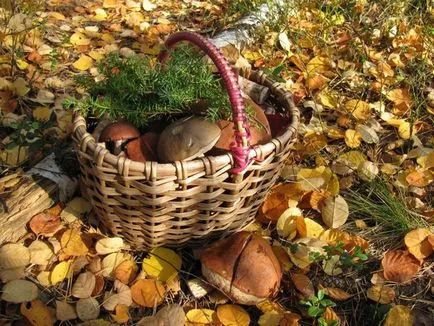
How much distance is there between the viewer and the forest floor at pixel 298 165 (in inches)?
69.7

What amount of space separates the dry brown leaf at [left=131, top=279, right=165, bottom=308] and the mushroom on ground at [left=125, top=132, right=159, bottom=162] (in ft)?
1.53

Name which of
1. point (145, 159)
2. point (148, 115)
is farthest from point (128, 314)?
point (148, 115)

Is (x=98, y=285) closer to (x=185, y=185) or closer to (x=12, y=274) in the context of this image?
(x=12, y=274)

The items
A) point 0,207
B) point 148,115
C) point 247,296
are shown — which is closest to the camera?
point 247,296

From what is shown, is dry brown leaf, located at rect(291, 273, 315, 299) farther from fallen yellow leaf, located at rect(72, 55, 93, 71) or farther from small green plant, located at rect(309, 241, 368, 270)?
fallen yellow leaf, located at rect(72, 55, 93, 71)

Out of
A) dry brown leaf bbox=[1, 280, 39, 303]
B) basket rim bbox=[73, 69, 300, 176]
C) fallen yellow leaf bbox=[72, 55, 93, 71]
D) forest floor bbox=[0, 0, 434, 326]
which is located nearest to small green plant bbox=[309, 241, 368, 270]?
forest floor bbox=[0, 0, 434, 326]

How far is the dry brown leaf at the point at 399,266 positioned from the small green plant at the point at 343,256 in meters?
0.09

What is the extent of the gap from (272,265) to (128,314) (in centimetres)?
53

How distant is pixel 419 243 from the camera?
188cm

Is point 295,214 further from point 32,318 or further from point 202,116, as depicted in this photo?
point 32,318

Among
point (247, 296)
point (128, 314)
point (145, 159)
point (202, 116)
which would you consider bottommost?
point (128, 314)

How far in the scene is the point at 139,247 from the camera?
1.91m

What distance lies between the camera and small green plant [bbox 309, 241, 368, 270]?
180cm

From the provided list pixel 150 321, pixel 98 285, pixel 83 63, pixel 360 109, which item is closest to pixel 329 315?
pixel 150 321
